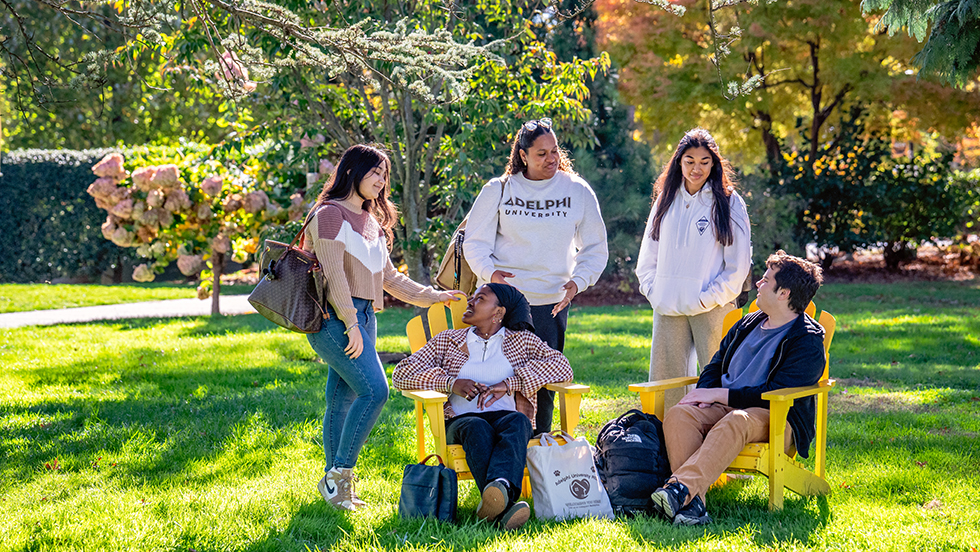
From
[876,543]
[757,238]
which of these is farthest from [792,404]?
[757,238]

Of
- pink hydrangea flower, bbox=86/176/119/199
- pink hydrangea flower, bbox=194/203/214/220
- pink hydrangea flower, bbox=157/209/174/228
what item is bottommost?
pink hydrangea flower, bbox=157/209/174/228

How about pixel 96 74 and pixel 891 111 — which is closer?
pixel 96 74

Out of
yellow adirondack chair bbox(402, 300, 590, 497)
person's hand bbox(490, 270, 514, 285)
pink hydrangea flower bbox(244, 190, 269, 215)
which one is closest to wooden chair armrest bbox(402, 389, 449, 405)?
yellow adirondack chair bbox(402, 300, 590, 497)

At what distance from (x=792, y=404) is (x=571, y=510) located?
3.74 ft

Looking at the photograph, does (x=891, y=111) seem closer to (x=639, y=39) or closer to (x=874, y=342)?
(x=639, y=39)

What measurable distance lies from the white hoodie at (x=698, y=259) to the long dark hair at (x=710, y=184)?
3 cm

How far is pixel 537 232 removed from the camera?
157 inches

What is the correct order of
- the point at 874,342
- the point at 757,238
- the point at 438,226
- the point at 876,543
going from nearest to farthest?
1. the point at 876,543
2. the point at 438,226
3. the point at 874,342
4. the point at 757,238

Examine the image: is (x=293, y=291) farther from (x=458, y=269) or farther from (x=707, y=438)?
(x=707, y=438)

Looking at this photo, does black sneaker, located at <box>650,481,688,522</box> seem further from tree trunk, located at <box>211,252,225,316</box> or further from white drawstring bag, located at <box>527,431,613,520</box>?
tree trunk, located at <box>211,252,225,316</box>

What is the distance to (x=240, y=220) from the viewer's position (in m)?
9.10

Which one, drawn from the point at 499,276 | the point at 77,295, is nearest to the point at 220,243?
the point at 77,295

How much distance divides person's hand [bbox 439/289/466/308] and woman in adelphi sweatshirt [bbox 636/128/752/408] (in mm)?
1023

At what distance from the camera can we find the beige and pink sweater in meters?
3.42
